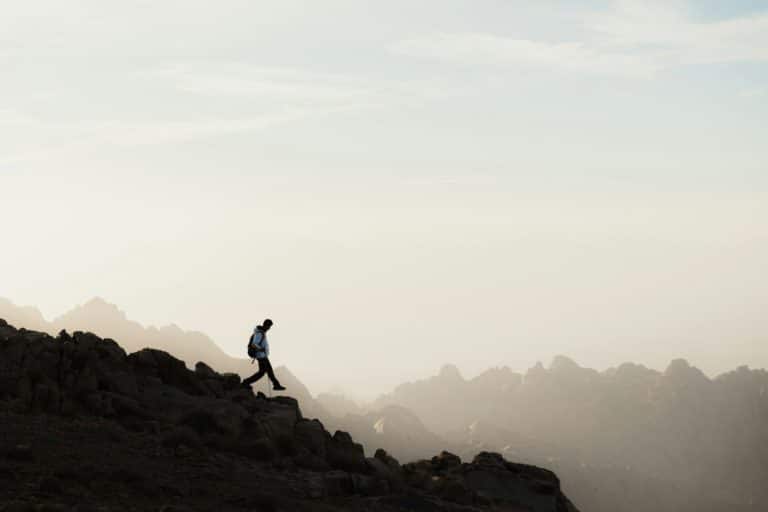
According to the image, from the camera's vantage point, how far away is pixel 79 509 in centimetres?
2319

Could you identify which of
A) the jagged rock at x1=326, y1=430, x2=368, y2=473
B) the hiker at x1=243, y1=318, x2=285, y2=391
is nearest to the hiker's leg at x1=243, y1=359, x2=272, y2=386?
the hiker at x1=243, y1=318, x2=285, y2=391

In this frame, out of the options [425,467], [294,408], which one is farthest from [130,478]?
[425,467]

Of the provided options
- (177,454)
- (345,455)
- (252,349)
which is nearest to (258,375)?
(252,349)

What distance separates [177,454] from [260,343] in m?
10.6

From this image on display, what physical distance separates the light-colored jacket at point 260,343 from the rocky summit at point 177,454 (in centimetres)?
156

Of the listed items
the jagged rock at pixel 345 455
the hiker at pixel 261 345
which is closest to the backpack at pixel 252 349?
the hiker at pixel 261 345

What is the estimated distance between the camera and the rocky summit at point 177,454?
2548 cm

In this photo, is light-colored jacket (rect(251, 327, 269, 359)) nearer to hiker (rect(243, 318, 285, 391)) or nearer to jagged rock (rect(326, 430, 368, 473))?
hiker (rect(243, 318, 285, 391))

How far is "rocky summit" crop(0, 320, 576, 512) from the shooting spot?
83.6 feet

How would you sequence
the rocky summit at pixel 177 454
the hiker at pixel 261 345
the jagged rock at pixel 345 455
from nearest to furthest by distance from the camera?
1. the rocky summit at pixel 177 454
2. the jagged rock at pixel 345 455
3. the hiker at pixel 261 345

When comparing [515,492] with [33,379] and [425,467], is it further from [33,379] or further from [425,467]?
[33,379]

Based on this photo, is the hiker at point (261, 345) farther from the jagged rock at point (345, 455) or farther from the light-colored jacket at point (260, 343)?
the jagged rock at point (345, 455)

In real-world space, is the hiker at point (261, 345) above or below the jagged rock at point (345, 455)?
above

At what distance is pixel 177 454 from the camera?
29422 millimetres
